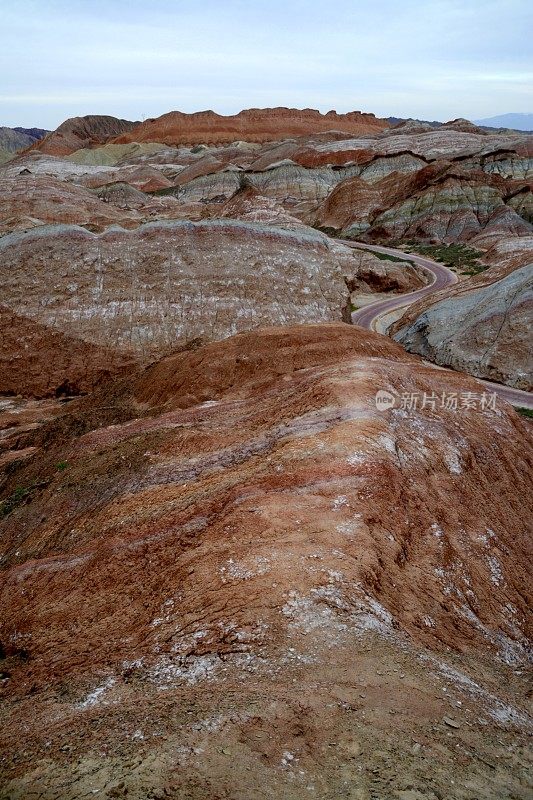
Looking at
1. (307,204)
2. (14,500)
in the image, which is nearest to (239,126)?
(307,204)

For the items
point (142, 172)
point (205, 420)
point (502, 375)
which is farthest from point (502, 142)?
point (205, 420)

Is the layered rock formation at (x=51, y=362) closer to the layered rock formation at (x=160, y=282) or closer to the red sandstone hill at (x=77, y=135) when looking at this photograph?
the layered rock formation at (x=160, y=282)

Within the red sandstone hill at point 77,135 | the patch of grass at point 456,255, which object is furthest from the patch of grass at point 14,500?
the red sandstone hill at point 77,135

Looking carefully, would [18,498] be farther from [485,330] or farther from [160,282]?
[485,330]

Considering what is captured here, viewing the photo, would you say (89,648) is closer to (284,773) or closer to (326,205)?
(284,773)

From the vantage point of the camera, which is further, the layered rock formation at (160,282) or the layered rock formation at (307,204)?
the layered rock formation at (307,204)

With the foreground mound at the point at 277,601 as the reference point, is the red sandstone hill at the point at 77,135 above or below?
above

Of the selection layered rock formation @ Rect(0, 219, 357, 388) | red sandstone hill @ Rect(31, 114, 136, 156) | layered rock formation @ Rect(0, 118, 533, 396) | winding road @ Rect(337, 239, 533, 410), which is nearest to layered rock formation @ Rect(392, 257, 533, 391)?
layered rock formation @ Rect(0, 118, 533, 396)
